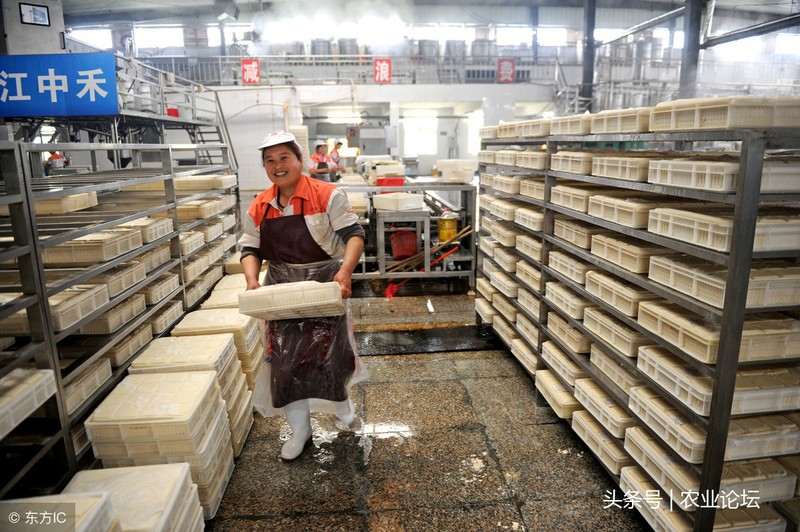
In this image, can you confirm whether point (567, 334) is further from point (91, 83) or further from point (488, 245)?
point (91, 83)

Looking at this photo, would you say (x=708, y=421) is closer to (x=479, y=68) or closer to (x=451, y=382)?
(x=451, y=382)

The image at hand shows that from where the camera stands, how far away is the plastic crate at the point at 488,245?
5.35 m

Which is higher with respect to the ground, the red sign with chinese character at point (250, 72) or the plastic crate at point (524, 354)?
the red sign with chinese character at point (250, 72)

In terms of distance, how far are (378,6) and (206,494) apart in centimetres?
1893

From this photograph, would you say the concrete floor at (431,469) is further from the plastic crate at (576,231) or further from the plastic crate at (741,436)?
the plastic crate at (576,231)

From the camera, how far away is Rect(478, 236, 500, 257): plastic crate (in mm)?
Result: 5348

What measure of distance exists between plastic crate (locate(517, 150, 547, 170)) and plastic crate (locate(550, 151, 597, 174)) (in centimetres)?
19

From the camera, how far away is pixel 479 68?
17.8 m

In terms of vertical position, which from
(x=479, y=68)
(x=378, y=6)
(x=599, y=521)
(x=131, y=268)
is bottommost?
(x=599, y=521)

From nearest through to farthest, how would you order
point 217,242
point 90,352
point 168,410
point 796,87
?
point 168,410, point 90,352, point 217,242, point 796,87

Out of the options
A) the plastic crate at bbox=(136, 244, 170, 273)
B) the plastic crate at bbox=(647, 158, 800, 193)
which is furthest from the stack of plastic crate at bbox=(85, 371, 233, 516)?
the plastic crate at bbox=(647, 158, 800, 193)

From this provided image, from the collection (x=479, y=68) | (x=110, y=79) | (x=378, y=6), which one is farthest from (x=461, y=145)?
(x=110, y=79)

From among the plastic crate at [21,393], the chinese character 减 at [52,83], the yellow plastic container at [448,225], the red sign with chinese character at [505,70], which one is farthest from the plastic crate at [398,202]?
the red sign with chinese character at [505,70]

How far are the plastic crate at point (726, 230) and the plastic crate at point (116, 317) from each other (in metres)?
3.32
